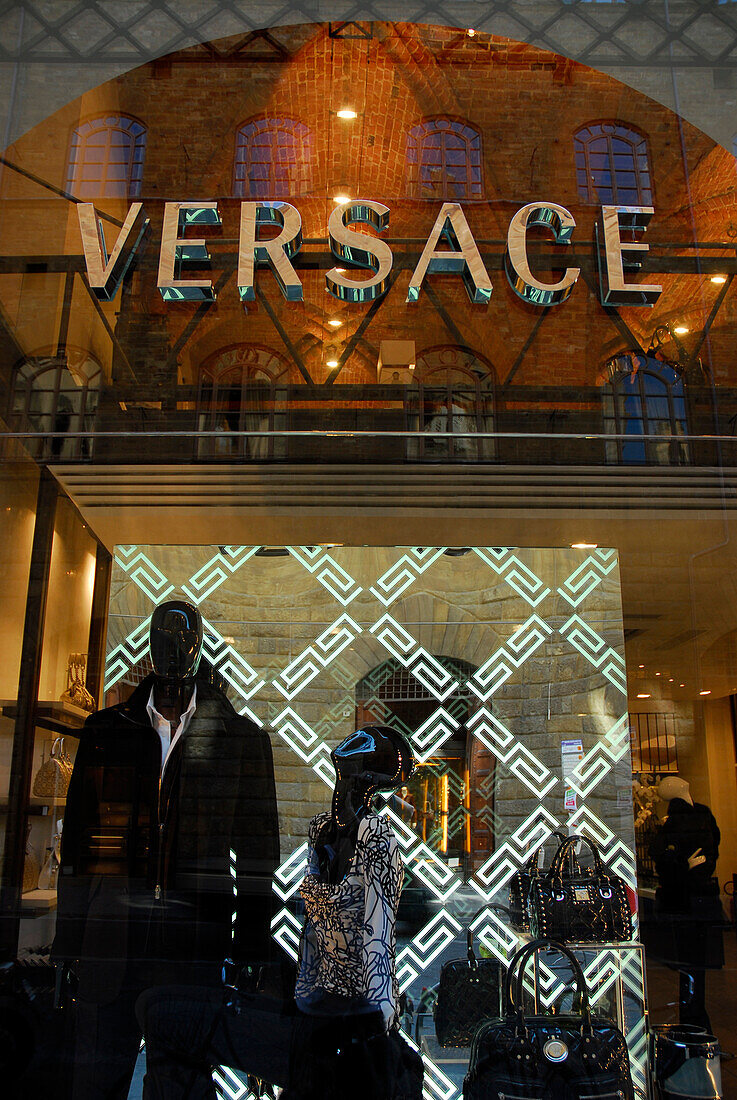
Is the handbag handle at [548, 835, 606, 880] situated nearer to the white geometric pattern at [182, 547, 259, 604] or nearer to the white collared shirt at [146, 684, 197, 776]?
the white collared shirt at [146, 684, 197, 776]

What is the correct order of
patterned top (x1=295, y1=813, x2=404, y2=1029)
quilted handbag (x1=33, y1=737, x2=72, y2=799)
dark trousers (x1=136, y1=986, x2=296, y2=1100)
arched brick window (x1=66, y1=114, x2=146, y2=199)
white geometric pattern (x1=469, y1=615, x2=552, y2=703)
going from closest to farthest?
patterned top (x1=295, y1=813, x2=404, y2=1029) < dark trousers (x1=136, y1=986, x2=296, y2=1100) < quilted handbag (x1=33, y1=737, x2=72, y2=799) < white geometric pattern (x1=469, y1=615, x2=552, y2=703) < arched brick window (x1=66, y1=114, x2=146, y2=199)

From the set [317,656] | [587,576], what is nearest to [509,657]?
[587,576]

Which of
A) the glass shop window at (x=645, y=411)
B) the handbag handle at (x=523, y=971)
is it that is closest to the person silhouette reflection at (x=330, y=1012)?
the handbag handle at (x=523, y=971)

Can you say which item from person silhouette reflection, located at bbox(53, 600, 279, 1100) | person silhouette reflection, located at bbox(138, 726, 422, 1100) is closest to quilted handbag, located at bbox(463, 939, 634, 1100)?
person silhouette reflection, located at bbox(138, 726, 422, 1100)

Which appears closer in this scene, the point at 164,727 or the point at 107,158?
the point at 164,727

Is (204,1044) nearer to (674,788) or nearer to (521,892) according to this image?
(521,892)

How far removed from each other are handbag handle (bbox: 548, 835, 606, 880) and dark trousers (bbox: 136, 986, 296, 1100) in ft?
3.51

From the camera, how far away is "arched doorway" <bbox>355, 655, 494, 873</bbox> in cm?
341

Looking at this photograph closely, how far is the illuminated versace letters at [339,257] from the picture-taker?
383 cm

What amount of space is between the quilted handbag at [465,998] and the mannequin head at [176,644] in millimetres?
1395

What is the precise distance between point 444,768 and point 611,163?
2.81m

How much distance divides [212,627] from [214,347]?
1210 millimetres

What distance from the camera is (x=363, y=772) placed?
2.76 m

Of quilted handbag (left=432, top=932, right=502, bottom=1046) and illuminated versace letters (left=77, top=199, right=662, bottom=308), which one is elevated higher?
illuminated versace letters (left=77, top=199, right=662, bottom=308)
